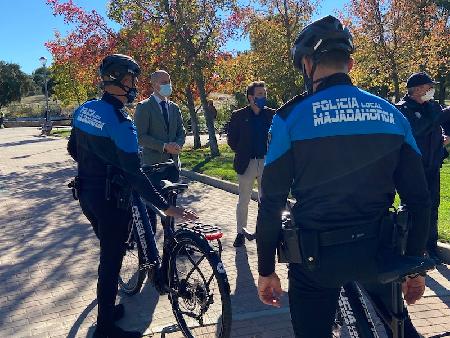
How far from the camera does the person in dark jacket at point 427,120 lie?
16.8 feet

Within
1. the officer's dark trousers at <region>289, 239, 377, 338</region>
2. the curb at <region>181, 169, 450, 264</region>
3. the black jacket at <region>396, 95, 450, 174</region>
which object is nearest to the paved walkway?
the curb at <region>181, 169, 450, 264</region>

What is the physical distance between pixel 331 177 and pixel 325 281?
1.53ft

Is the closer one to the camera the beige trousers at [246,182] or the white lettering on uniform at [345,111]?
the white lettering on uniform at [345,111]

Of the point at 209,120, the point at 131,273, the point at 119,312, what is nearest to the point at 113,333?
the point at 119,312

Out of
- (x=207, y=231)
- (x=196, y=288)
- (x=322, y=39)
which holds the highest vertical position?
(x=322, y=39)

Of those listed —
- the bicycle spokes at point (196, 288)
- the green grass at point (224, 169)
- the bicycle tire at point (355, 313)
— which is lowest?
the green grass at point (224, 169)

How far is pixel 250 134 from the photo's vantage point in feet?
20.4

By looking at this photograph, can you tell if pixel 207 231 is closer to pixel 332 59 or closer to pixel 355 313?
pixel 355 313

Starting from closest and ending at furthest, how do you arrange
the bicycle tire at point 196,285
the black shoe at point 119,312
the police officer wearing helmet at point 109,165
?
the bicycle tire at point 196,285 < the police officer wearing helmet at point 109,165 < the black shoe at point 119,312

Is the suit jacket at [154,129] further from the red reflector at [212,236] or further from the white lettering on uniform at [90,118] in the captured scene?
the red reflector at [212,236]

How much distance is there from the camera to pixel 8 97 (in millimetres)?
60875

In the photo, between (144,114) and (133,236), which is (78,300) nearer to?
(133,236)

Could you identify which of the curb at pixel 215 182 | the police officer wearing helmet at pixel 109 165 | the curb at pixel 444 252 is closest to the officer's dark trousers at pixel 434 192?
the curb at pixel 444 252

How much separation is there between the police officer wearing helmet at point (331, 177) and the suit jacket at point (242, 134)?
3850 millimetres
